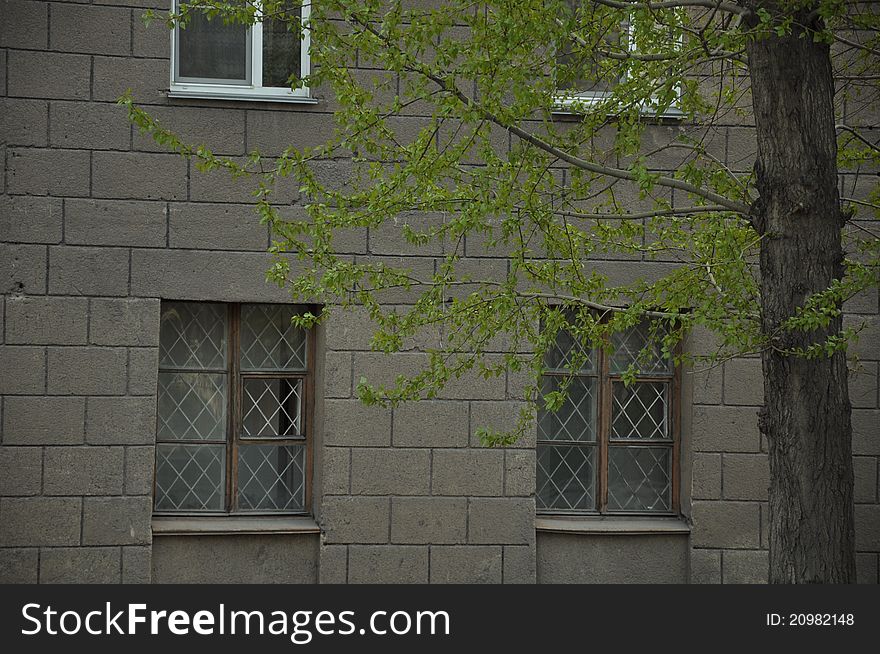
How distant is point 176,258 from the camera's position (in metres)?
8.68

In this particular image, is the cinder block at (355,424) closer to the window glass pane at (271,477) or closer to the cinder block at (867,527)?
the window glass pane at (271,477)

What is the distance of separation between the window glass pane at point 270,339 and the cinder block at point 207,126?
122cm

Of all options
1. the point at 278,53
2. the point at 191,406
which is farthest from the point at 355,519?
the point at 278,53

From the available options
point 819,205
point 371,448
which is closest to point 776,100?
point 819,205

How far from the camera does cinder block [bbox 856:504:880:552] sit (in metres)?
9.23

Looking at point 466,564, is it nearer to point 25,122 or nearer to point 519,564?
point 519,564

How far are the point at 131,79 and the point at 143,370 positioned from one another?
2.12 meters

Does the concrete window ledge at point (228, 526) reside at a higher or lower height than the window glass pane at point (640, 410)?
lower

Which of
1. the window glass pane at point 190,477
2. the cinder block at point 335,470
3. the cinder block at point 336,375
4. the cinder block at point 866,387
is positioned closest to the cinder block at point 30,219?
the window glass pane at point 190,477

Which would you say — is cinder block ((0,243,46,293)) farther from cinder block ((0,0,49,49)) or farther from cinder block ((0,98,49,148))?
cinder block ((0,0,49,49))

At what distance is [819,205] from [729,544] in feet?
14.1

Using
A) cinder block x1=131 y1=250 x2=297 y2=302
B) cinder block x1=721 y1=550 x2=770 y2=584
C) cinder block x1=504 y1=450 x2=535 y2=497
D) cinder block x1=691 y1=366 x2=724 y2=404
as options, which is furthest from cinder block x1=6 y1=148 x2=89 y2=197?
cinder block x1=721 y1=550 x2=770 y2=584

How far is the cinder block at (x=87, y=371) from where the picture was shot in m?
8.52

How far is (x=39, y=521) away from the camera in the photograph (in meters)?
8.49
